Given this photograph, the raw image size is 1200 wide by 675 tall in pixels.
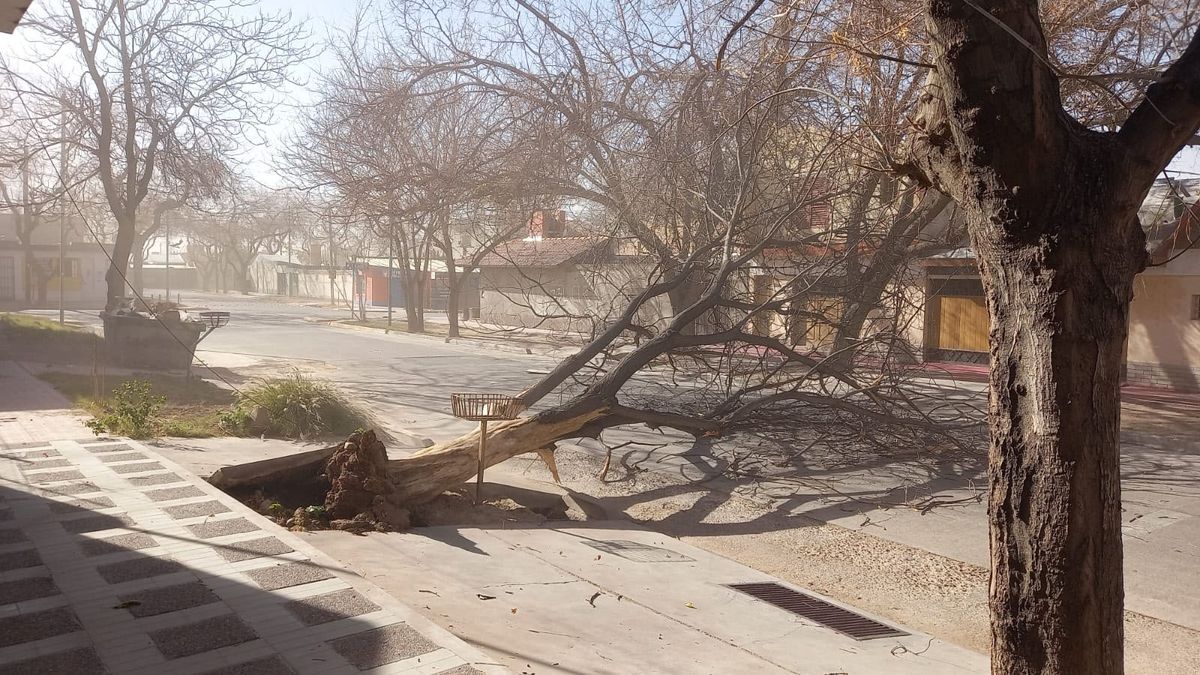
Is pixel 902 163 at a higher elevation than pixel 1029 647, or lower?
higher

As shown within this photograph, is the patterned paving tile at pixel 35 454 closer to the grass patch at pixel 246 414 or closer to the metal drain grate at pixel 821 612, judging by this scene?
the grass patch at pixel 246 414

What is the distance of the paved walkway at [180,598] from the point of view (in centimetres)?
407

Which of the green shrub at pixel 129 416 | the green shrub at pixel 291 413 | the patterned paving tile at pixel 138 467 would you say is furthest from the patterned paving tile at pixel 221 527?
the green shrub at pixel 291 413

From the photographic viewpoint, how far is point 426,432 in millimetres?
12047

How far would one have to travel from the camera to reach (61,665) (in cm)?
395

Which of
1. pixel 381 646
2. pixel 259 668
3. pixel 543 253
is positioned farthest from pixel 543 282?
pixel 259 668

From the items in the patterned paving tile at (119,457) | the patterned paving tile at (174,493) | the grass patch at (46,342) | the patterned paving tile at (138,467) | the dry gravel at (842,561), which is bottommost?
the dry gravel at (842,561)

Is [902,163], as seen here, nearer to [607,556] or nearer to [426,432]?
[607,556]

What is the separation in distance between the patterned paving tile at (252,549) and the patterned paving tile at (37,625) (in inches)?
41.5

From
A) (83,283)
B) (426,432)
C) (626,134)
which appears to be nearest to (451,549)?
(426,432)

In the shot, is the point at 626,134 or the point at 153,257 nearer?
the point at 626,134

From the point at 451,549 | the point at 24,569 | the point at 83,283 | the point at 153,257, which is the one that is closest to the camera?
the point at 24,569

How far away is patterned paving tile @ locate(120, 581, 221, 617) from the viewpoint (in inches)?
183

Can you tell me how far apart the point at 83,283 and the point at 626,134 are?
3876cm
